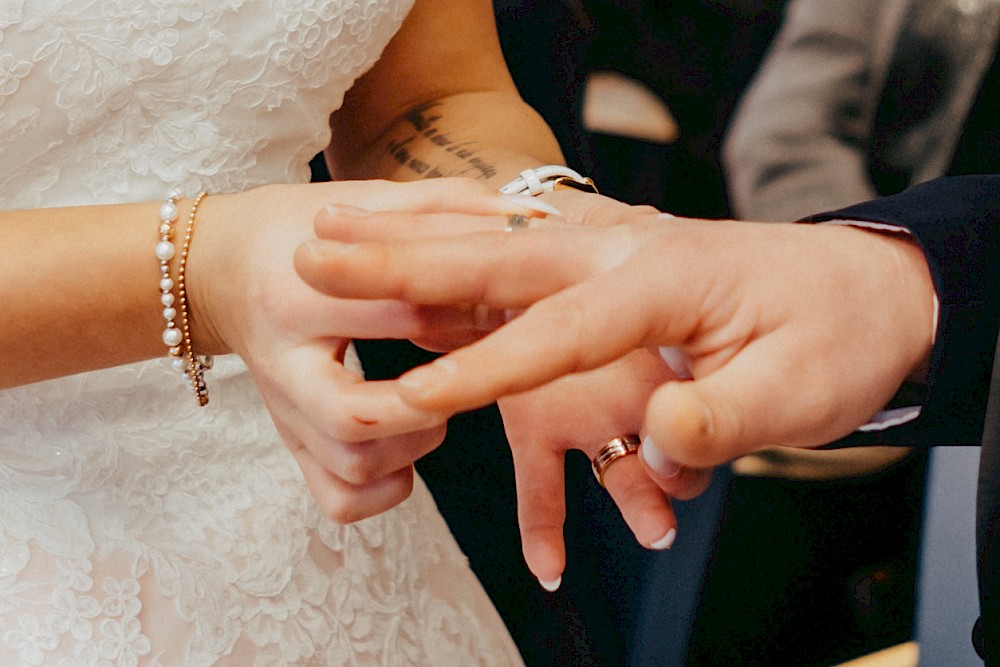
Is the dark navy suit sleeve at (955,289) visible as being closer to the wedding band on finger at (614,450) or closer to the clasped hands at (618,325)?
the clasped hands at (618,325)

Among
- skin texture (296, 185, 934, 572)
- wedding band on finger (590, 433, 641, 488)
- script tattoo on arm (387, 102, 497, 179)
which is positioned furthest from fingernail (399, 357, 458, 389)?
script tattoo on arm (387, 102, 497, 179)

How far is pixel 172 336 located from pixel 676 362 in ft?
1.09

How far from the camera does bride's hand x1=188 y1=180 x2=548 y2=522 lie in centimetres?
44

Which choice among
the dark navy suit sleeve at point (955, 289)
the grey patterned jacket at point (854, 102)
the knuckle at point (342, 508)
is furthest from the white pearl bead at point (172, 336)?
the grey patterned jacket at point (854, 102)

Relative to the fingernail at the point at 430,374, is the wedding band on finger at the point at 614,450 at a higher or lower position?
lower

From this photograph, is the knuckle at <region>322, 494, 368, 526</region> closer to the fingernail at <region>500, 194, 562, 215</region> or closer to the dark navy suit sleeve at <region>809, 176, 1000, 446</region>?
the fingernail at <region>500, 194, 562, 215</region>

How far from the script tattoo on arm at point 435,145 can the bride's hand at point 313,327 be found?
0.26 m

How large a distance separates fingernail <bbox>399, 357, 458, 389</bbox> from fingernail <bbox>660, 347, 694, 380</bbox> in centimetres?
20

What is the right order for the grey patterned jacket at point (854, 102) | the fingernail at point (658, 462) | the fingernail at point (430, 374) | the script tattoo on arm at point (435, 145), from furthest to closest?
A: the grey patterned jacket at point (854, 102) → the script tattoo on arm at point (435, 145) → the fingernail at point (658, 462) → the fingernail at point (430, 374)

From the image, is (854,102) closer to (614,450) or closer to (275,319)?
(614,450)

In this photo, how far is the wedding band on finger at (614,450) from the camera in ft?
1.82

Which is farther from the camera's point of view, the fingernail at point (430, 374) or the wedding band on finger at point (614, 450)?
the wedding band on finger at point (614, 450)

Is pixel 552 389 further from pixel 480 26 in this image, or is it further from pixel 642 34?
pixel 642 34

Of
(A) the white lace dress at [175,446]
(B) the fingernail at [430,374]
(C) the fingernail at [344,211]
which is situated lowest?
(A) the white lace dress at [175,446]
